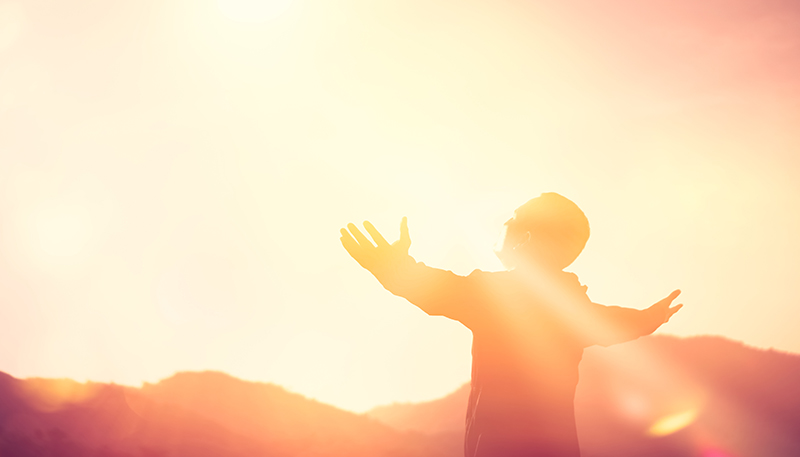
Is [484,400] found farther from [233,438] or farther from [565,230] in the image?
[233,438]

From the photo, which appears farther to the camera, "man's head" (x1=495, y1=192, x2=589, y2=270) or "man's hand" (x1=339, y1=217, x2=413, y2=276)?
"man's head" (x1=495, y1=192, x2=589, y2=270)

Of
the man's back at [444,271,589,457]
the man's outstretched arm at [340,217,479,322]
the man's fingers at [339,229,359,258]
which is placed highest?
the man's fingers at [339,229,359,258]

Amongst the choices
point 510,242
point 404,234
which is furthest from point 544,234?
point 404,234

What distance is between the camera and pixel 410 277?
2.66m

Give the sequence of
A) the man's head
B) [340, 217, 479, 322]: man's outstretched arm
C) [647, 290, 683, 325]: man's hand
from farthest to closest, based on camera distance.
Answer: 1. [647, 290, 683, 325]: man's hand
2. the man's head
3. [340, 217, 479, 322]: man's outstretched arm

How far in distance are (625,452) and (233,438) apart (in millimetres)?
18987

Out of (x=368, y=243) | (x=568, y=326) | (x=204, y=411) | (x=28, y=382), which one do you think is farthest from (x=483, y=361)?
(x=28, y=382)

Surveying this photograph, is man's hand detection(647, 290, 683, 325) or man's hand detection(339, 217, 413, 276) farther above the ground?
man's hand detection(339, 217, 413, 276)

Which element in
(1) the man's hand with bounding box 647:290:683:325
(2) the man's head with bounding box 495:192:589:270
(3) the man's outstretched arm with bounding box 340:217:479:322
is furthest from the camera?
(1) the man's hand with bounding box 647:290:683:325

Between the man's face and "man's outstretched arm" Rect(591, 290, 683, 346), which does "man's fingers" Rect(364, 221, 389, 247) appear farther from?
"man's outstretched arm" Rect(591, 290, 683, 346)

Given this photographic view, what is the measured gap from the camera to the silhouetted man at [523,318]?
270 cm

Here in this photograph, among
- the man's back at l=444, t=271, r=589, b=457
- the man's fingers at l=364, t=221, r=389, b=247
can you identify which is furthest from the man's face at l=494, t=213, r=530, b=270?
the man's fingers at l=364, t=221, r=389, b=247

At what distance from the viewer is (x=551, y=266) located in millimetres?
3021

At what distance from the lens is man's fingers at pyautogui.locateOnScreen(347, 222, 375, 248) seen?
279 cm
